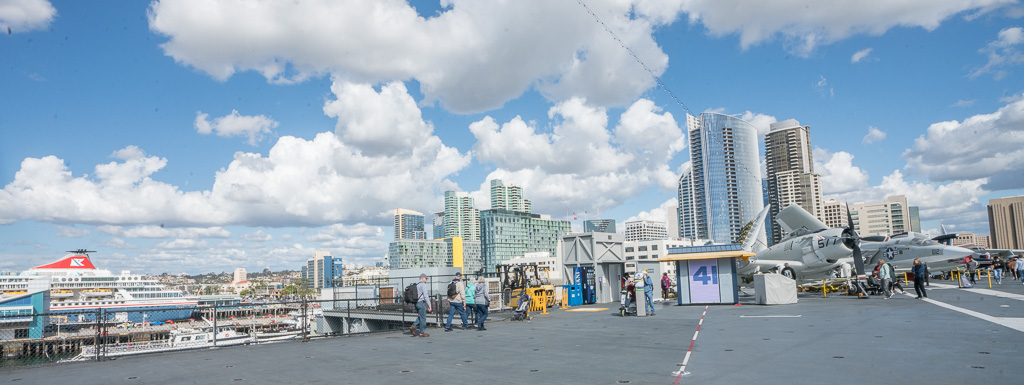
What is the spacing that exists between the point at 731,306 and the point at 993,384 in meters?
16.0

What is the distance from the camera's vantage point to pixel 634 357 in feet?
31.5

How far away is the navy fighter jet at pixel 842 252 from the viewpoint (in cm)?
3012

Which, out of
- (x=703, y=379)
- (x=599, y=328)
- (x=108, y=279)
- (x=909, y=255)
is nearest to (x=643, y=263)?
(x=599, y=328)

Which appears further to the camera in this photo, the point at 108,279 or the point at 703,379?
the point at 108,279

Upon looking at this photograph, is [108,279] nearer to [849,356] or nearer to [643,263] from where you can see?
[643,263]

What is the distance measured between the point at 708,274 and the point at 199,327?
5222 cm

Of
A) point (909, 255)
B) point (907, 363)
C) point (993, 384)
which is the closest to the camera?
point (993, 384)

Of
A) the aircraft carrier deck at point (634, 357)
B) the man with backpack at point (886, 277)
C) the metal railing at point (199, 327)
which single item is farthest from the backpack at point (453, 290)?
the man with backpack at point (886, 277)

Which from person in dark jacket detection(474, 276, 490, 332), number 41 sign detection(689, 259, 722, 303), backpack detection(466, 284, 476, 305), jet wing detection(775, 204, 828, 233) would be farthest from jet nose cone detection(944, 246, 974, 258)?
backpack detection(466, 284, 476, 305)

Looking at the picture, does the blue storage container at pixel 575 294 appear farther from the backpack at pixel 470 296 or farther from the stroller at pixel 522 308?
the backpack at pixel 470 296

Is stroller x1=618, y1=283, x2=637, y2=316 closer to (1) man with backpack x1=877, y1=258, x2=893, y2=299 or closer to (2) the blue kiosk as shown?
(2) the blue kiosk

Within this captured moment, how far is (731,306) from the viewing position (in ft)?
72.5

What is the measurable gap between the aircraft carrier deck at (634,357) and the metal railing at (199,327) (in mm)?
1472

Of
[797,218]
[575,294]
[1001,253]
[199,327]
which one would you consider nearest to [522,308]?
[575,294]
